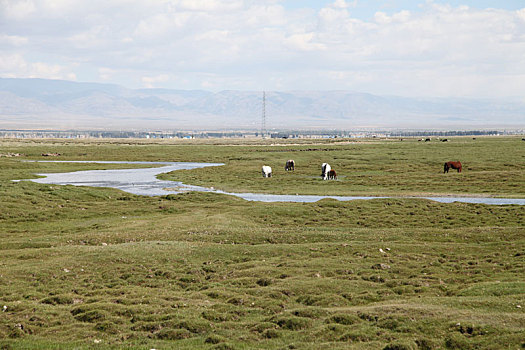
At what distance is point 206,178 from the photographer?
235 ft

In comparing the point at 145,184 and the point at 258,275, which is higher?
the point at 258,275

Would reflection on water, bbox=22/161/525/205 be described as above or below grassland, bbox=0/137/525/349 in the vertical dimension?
below

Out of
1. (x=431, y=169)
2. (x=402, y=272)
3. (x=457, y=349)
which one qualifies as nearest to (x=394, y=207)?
(x=402, y=272)

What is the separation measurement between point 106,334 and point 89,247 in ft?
39.4

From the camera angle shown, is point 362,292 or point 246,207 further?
point 246,207

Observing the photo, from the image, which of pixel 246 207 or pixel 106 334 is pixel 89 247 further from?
pixel 246 207

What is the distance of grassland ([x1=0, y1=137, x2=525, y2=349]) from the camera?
14609 mm

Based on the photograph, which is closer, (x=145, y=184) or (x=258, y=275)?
(x=258, y=275)

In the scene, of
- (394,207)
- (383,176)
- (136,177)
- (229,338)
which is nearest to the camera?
(229,338)

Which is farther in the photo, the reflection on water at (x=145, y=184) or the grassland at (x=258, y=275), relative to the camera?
the reflection on water at (x=145, y=184)

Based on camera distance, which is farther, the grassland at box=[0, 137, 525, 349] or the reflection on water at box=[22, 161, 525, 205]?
the reflection on water at box=[22, 161, 525, 205]

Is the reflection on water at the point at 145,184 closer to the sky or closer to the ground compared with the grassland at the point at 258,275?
closer to the ground

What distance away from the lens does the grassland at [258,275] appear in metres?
14.6

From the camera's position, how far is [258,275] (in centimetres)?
2155
